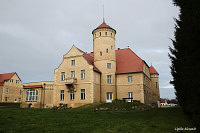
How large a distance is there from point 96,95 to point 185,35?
26.2 metres

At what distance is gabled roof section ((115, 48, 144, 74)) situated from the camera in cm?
3406

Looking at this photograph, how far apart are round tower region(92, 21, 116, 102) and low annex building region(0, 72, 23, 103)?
35775 mm

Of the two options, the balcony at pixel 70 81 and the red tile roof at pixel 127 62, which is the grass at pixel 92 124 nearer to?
the balcony at pixel 70 81

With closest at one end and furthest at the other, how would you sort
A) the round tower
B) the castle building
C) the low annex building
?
the castle building
the round tower
the low annex building

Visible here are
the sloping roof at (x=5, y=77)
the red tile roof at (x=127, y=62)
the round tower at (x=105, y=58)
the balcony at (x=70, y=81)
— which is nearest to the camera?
the balcony at (x=70, y=81)

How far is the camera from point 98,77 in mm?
33844

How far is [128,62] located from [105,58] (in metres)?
5.08

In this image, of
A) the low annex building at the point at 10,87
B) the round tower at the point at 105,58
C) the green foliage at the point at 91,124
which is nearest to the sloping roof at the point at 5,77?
the low annex building at the point at 10,87

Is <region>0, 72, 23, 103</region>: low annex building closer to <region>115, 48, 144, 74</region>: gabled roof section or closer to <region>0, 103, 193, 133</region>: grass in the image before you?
<region>115, 48, 144, 74</region>: gabled roof section

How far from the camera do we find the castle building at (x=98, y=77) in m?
32.2

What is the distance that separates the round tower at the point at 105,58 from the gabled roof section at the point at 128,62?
1.86 metres

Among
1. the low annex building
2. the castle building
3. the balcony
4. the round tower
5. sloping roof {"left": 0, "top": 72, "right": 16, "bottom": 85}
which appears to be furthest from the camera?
sloping roof {"left": 0, "top": 72, "right": 16, "bottom": 85}

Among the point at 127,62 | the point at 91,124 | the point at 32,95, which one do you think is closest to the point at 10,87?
the point at 32,95

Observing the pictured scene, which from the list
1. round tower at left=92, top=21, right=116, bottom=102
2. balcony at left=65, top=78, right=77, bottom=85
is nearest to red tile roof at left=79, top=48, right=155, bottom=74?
round tower at left=92, top=21, right=116, bottom=102
